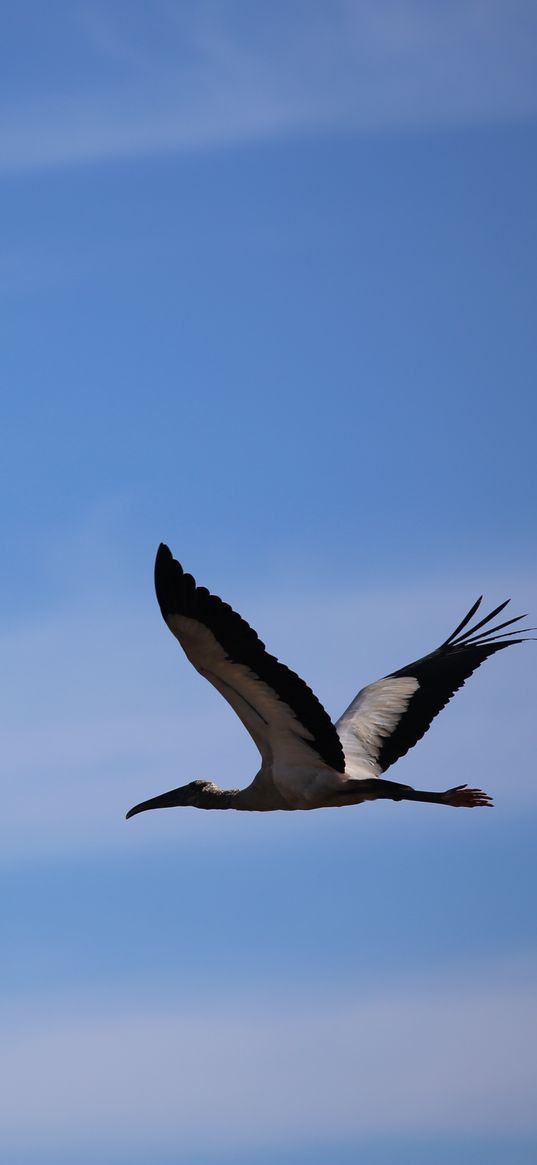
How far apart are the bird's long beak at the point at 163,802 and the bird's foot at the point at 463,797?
4187mm

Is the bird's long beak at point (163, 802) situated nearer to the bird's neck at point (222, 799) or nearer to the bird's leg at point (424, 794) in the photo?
the bird's neck at point (222, 799)

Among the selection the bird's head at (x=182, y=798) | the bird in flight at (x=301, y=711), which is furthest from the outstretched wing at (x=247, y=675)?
the bird's head at (x=182, y=798)

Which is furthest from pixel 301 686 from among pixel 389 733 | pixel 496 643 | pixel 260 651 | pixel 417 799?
pixel 496 643

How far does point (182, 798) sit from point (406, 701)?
3170mm

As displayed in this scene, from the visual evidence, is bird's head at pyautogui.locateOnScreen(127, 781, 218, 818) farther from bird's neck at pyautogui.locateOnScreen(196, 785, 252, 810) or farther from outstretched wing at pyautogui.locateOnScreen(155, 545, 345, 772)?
outstretched wing at pyautogui.locateOnScreen(155, 545, 345, 772)

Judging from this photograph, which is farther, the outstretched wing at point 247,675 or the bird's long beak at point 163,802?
the bird's long beak at point 163,802

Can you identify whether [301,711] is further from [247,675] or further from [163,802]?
[163,802]

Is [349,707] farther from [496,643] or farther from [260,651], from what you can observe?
[260,651]

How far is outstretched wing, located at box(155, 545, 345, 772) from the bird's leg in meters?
0.46

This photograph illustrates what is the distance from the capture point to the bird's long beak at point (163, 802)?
25.0 m

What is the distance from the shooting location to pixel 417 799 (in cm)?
2223

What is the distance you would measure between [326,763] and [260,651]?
2.91m

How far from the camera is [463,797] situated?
22.4m

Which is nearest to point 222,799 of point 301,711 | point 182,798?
point 182,798
